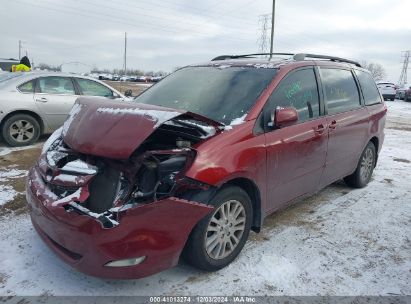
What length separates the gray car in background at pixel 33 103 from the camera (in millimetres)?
7312

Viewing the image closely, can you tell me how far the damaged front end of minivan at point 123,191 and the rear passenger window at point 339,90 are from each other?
1922 mm

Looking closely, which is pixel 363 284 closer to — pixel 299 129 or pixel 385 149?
pixel 299 129

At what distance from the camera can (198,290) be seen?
116 inches

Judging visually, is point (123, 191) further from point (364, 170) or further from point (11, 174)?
point (364, 170)

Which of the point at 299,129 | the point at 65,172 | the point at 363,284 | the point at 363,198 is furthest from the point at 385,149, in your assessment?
the point at 65,172

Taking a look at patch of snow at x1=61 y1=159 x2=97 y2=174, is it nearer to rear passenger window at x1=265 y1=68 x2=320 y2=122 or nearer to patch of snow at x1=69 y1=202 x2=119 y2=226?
patch of snow at x1=69 y1=202 x2=119 y2=226

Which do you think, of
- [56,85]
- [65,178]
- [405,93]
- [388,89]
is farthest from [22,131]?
[405,93]

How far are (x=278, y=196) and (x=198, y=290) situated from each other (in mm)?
1261

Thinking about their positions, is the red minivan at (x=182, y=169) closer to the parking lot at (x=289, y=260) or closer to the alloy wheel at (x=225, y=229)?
the alloy wheel at (x=225, y=229)

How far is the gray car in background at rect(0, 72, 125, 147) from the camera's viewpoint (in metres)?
7.31

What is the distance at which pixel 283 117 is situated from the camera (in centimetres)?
343

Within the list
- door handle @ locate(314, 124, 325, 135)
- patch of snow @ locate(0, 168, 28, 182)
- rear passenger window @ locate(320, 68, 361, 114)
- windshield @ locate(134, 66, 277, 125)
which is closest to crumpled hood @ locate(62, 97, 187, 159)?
windshield @ locate(134, 66, 277, 125)

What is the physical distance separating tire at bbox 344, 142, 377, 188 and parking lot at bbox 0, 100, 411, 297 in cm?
38

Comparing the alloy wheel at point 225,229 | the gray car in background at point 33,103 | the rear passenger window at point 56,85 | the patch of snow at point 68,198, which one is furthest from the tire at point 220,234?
the rear passenger window at point 56,85
